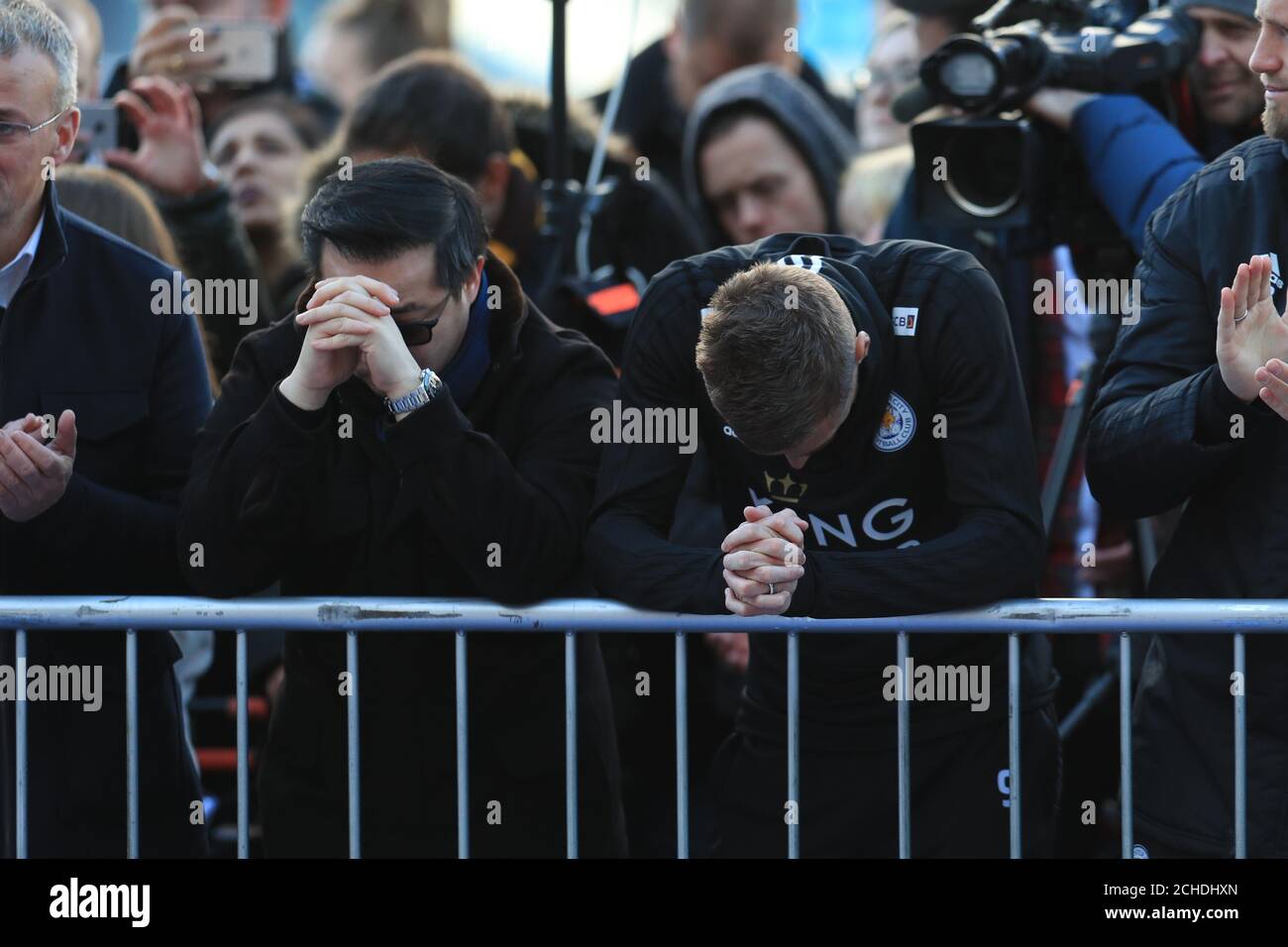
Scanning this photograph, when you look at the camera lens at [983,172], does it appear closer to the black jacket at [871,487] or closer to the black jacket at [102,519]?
the black jacket at [871,487]

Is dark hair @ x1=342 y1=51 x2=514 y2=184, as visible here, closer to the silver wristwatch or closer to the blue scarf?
the blue scarf

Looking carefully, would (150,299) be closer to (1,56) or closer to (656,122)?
(1,56)

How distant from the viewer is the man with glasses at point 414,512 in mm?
3037

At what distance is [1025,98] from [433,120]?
4.27ft

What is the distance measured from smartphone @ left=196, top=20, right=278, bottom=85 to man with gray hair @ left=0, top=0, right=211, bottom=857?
1.89m

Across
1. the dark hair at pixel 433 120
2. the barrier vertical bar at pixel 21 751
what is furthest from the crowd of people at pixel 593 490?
the dark hair at pixel 433 120

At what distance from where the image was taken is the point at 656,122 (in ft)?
19.4

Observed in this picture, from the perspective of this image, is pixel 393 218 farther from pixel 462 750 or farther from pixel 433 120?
pixel 433 120

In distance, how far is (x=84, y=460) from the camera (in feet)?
11.0

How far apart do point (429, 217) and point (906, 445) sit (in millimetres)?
851

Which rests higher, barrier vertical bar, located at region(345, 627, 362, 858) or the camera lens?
the camera lens

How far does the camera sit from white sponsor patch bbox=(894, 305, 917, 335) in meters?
3.09

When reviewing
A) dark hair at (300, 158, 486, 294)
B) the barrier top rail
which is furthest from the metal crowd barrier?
dark hair at (300, 158, 486, 294)

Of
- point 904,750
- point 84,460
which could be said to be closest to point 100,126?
point 84,460
